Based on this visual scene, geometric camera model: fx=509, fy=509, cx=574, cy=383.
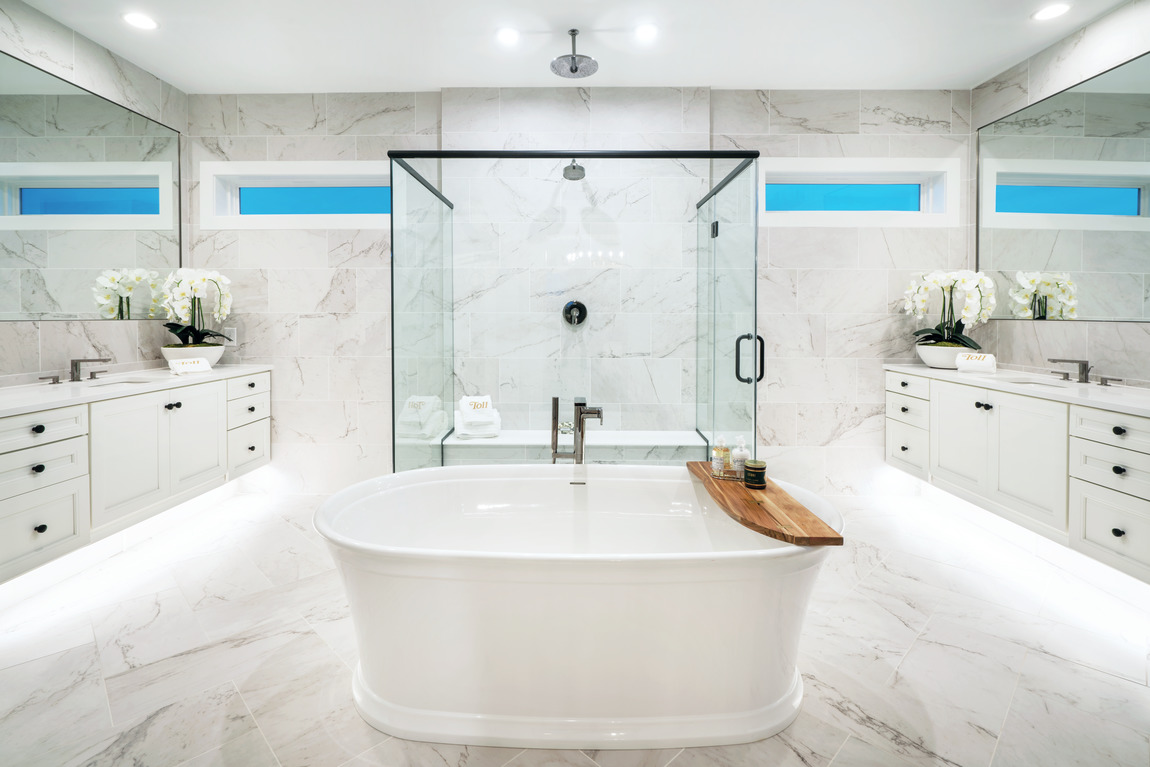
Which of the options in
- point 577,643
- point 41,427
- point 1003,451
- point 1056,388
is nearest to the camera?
point 577,643

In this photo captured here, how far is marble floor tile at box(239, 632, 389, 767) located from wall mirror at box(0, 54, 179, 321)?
2.06 m

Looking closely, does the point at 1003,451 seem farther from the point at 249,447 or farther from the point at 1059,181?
the point at 249,447

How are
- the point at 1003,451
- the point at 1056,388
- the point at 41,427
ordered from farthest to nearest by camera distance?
the point at 1003,451
the point at 1056,388
the point at 41,427

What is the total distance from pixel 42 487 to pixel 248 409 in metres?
1.26

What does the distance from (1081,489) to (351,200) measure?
4.11 meters

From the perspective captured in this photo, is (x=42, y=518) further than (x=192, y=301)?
No

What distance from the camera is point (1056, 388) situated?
2.24 meters

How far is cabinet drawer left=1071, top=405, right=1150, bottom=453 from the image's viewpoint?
1.76m

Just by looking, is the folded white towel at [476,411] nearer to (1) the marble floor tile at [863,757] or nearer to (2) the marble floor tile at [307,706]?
(2) the marble floor tile at [307,706]

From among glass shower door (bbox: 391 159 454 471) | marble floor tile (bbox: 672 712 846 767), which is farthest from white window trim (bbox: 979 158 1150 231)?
glass shower door (bbox: 391 159 454 471)

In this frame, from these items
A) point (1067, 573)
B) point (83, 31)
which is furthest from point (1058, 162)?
point (83, 31)

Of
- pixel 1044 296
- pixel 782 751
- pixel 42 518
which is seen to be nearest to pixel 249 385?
pixel 42 518

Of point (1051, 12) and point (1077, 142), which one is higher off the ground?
point (1051, 12)

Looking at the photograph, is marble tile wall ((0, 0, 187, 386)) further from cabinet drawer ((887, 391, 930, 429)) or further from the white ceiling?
cabinet drawer ((887, 391, 930, 429))
